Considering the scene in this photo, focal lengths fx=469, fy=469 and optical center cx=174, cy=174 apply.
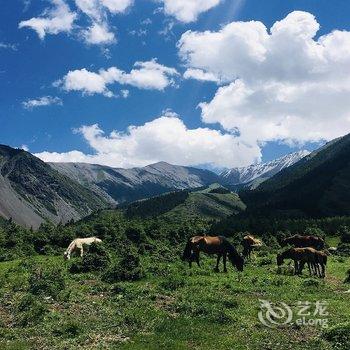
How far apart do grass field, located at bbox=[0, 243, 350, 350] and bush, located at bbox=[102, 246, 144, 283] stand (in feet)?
2.50

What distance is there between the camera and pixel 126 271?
3494 centimetres

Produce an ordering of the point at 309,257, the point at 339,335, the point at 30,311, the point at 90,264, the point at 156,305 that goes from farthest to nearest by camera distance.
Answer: the point at 309,257 < the point at 90,264 < the point at 156,305 < the point at 30,311 < the point at 339,335

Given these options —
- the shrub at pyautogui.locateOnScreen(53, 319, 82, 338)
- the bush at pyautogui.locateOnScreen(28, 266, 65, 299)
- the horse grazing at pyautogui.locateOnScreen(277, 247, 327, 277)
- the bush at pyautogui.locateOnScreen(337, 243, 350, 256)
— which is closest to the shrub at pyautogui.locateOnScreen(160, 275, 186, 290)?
the bush at pyautogui.locateOnScreen(28, 266, 65, 299)

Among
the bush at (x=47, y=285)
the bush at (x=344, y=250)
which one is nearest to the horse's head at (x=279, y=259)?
the bush at (x=47, y=285)

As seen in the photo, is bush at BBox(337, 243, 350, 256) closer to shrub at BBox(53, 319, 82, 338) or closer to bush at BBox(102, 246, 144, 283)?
bush at BBox(102, 246, 144, 283)

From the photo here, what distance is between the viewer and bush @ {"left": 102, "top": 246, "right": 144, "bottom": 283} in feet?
114

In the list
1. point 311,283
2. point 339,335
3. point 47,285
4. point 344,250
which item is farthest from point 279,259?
point 344,250

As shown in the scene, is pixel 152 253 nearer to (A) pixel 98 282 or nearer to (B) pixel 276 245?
(A) pixel 98 282

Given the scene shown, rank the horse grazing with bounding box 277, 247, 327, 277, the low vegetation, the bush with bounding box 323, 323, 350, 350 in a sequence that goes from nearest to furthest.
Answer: the bush with bounding box 323, 323, 350, 350
the low vegetation
the horse grazing with bounding box 277, 247, 327, 277

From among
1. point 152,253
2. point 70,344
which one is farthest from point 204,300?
point 152,253

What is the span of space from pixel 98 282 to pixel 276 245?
43.9 meters

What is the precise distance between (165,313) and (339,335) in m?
8.94

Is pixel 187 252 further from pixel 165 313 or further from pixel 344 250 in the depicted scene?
pixel 344 250

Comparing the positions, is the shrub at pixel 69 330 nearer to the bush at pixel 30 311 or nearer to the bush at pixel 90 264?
the bush at pixel 30 311
